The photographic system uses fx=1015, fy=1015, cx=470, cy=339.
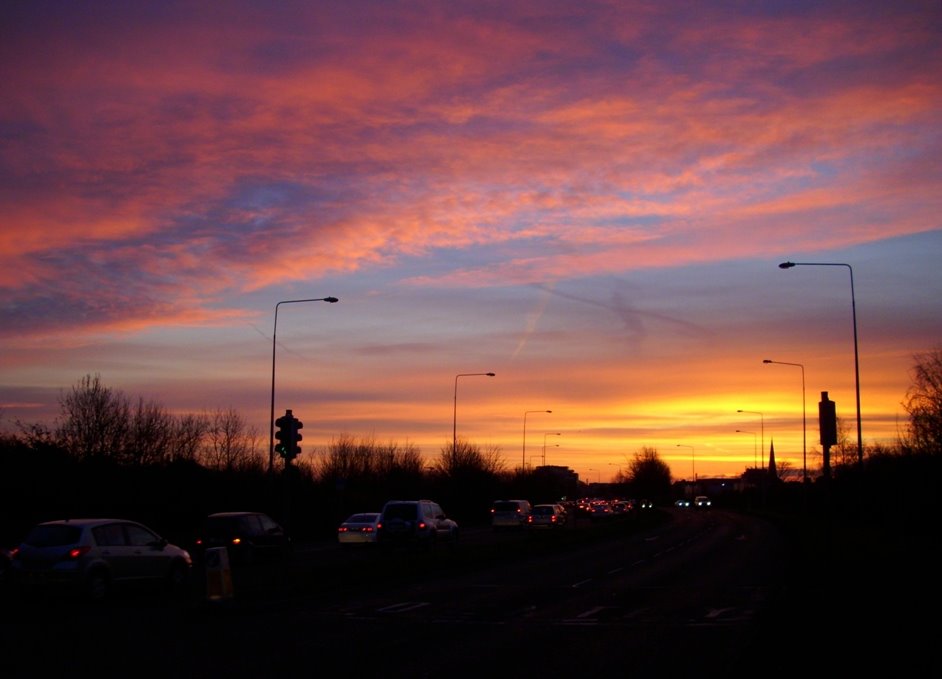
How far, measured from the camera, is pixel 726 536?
5031cm

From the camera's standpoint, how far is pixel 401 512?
3838cm

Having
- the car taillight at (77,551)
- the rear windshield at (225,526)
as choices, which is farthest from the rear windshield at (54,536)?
the rear windshield at (225,526)

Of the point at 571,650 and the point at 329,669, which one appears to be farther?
the point at 571,650

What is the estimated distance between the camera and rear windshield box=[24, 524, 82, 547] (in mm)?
19406

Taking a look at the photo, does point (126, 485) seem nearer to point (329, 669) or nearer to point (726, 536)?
point (726, 536)

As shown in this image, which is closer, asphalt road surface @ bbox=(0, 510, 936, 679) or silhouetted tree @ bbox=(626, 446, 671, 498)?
asphalt road surface @ bbox=(0, 510, 936, 679)

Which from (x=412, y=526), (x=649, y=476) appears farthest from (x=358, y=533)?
(x=649, y=476)

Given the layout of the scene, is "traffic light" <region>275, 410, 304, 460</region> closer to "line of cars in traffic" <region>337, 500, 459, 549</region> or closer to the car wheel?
the car wheel

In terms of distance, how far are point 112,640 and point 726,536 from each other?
40512 millimetres

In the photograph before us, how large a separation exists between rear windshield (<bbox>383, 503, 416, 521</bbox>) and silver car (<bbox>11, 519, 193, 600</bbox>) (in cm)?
1717

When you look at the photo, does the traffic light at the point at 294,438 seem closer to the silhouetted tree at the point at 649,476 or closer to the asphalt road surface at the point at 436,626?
the asphalt road surface at the point at 436,626

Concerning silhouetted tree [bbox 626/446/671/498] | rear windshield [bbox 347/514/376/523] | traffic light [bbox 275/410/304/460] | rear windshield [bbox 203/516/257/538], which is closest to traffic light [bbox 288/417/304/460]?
traffic light [bbox 275/410/304/460]

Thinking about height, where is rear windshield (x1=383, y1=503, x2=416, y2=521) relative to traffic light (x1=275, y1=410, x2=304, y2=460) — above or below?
below

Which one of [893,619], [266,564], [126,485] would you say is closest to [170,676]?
[893,619]
